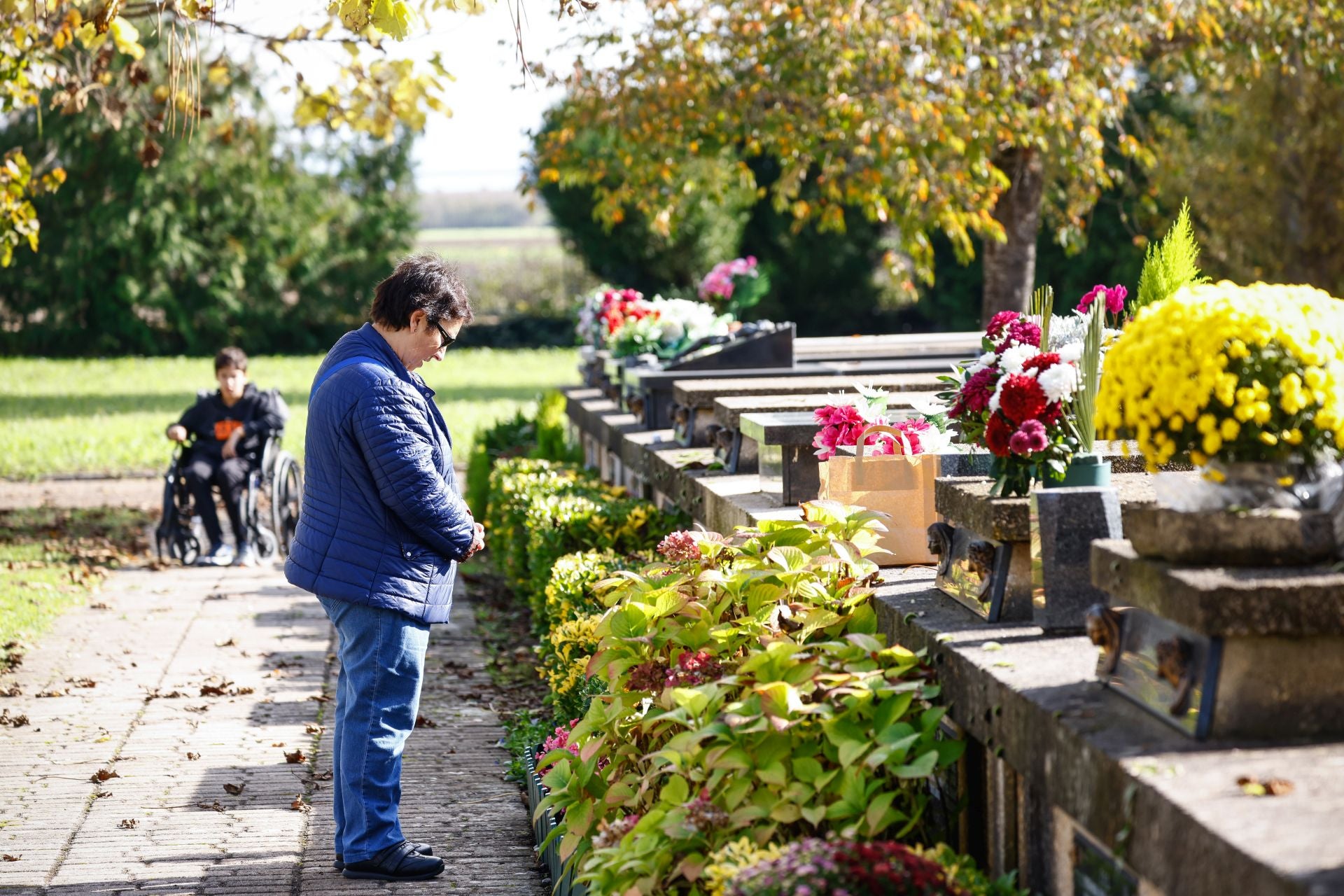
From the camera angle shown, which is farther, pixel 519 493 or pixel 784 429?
pixel 519 493

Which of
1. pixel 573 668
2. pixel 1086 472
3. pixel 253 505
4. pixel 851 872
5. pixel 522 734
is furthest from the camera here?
pixel 253 505

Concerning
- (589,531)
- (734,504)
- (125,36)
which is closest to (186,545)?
(125,36)

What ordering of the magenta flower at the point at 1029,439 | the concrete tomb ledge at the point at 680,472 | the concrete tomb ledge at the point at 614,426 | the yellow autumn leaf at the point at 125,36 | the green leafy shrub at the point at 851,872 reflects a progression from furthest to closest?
the concrete tomb ledge at the point at 614,426 → the yellow autumn leaf at the point at 125,36 → the concrete tomb ledge at the point at 680,472 → the magenta flower at the point at 1029,439 → the green leafy shrub at the point at 851,872

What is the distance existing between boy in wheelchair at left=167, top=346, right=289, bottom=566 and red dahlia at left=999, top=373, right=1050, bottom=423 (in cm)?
697

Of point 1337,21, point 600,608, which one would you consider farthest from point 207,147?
point 600,608

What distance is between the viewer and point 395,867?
4105 millimetres

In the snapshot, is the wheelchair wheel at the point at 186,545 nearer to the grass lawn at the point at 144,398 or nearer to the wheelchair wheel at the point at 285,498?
the wheelchair wheel at the point at 285,498

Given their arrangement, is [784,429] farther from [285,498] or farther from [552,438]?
[285,498]

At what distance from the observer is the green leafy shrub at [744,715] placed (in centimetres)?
289

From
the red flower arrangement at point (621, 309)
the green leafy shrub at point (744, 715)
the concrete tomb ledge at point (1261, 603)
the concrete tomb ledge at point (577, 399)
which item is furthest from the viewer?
the concrete tomb ledge at point (577, 399)

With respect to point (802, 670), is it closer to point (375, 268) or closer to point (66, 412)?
point (66, 412)

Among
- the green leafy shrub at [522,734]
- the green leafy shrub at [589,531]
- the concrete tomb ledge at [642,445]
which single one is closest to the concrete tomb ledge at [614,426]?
the concrete tomb ledge at [642,445]

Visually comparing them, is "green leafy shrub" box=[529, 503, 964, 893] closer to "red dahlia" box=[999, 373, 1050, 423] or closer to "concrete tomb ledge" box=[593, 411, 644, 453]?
"red dahlia" box=[999, 373, 1050, 423]

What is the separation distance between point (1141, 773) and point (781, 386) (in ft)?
15.6
